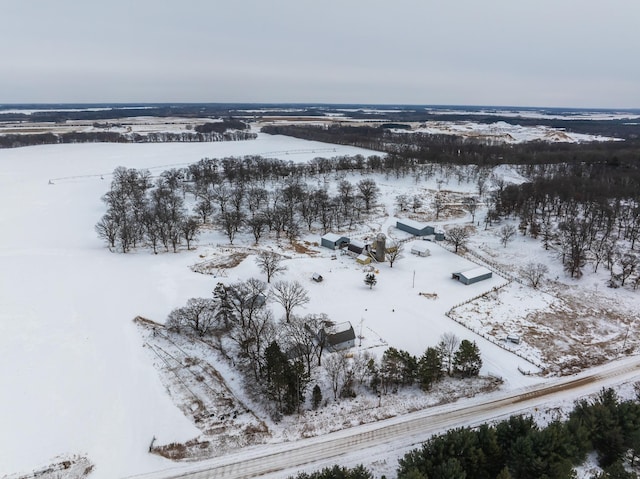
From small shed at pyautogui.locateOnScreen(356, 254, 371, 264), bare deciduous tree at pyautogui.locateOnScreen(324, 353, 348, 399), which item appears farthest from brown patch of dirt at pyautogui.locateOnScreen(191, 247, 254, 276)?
bare deciduous tree at pyautogui.locateOnScreen(324, 353, 348, 399)

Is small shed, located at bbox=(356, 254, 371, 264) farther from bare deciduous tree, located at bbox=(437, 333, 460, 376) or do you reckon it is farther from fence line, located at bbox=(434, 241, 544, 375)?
bare deciduous tree, located at bbox=(437, 333, 460, 376)

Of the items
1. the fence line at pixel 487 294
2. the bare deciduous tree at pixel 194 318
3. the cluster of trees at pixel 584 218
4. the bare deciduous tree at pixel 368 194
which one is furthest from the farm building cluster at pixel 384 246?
the bare deciduous tree at pixel 194 318

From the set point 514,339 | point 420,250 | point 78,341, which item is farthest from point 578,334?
point 78,341

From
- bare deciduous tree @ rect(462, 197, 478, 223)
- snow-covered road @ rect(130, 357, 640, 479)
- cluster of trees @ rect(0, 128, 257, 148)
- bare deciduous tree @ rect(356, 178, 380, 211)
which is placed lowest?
snow-covered road @ rect(130, 357, 640, 479)

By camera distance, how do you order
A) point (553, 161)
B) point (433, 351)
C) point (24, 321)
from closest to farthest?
1. point (433, 351)
2. point (24, 321)
3. point (553, 161)

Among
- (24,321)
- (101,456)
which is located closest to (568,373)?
(101,456)

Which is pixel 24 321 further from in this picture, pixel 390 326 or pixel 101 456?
pixel 390 326

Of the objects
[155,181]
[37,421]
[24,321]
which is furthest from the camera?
[155,181]
